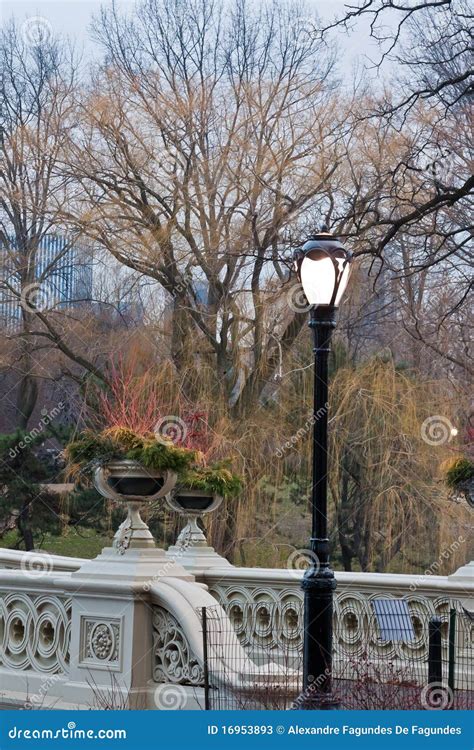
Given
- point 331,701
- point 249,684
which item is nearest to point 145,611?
point 249,684

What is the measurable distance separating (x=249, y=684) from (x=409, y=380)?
15.6 meters

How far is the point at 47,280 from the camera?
107 feet

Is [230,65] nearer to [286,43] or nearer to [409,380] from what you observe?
[286,43]

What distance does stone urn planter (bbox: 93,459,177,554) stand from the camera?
9.46m

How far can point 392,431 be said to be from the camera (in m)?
23.1

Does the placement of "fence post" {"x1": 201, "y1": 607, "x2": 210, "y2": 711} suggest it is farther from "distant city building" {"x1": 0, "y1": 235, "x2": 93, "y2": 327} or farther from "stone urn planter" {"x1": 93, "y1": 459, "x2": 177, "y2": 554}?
"distant city building" {"x1": 0, "y1": 235, "x2": 93, "y2": 327}

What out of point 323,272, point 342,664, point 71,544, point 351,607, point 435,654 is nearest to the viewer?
point 323,272

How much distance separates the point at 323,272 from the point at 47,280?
82.8ft

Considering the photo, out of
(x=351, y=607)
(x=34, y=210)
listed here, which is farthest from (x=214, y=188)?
(x=351, y=607)

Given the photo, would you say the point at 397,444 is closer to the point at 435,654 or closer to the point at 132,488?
the point at 132,488

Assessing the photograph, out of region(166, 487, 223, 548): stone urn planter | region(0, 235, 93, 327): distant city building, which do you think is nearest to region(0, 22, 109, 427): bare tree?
region(0, 235, 93, 327): distant city building

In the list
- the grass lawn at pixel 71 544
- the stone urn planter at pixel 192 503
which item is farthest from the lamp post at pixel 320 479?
the grass lawn at pixel 71 544

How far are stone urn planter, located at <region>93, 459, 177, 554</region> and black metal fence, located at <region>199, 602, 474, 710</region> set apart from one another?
3.04 ft

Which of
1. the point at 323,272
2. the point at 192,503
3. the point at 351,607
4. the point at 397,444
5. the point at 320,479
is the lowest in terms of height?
the point at 351,607
